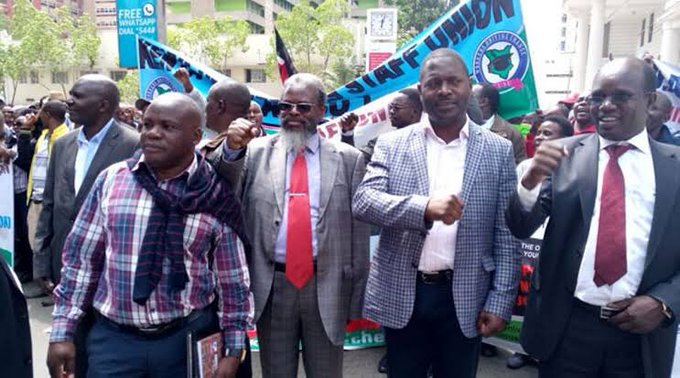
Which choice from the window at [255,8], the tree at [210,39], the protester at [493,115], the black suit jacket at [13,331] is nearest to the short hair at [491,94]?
the protester at [493,115]

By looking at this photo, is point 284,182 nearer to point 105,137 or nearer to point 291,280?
point 291,280

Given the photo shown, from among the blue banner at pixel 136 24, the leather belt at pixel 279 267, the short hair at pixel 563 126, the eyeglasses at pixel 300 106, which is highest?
the blue banner at pixel 136 24

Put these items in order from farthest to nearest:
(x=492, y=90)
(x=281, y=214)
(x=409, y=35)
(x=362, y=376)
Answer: (x=409, y=35) → (x=492, y=90) → (x=362, y=376) → (x=281, y=214)

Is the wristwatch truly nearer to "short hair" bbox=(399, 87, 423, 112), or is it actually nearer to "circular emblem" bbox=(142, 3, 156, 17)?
"short hair" bbox=(399, 87, 423, 112)

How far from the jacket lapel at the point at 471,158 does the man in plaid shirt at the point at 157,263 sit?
98cm

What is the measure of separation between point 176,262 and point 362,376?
8.18ft

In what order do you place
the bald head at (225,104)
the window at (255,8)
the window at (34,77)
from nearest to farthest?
the bald head at (225,104), the window at (34,77), the window at (255,8)

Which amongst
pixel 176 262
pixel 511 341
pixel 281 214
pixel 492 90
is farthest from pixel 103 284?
pixel 492 90

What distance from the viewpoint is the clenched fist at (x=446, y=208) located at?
209 cm

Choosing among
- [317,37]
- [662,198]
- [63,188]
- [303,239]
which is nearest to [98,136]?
[63,188]

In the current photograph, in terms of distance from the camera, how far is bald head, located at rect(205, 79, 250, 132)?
343 centimetres

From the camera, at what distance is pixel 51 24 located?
133 feet

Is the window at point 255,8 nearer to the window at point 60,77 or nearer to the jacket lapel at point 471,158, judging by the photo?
the window at point 60,77

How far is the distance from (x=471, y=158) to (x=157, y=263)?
1.38 meters
